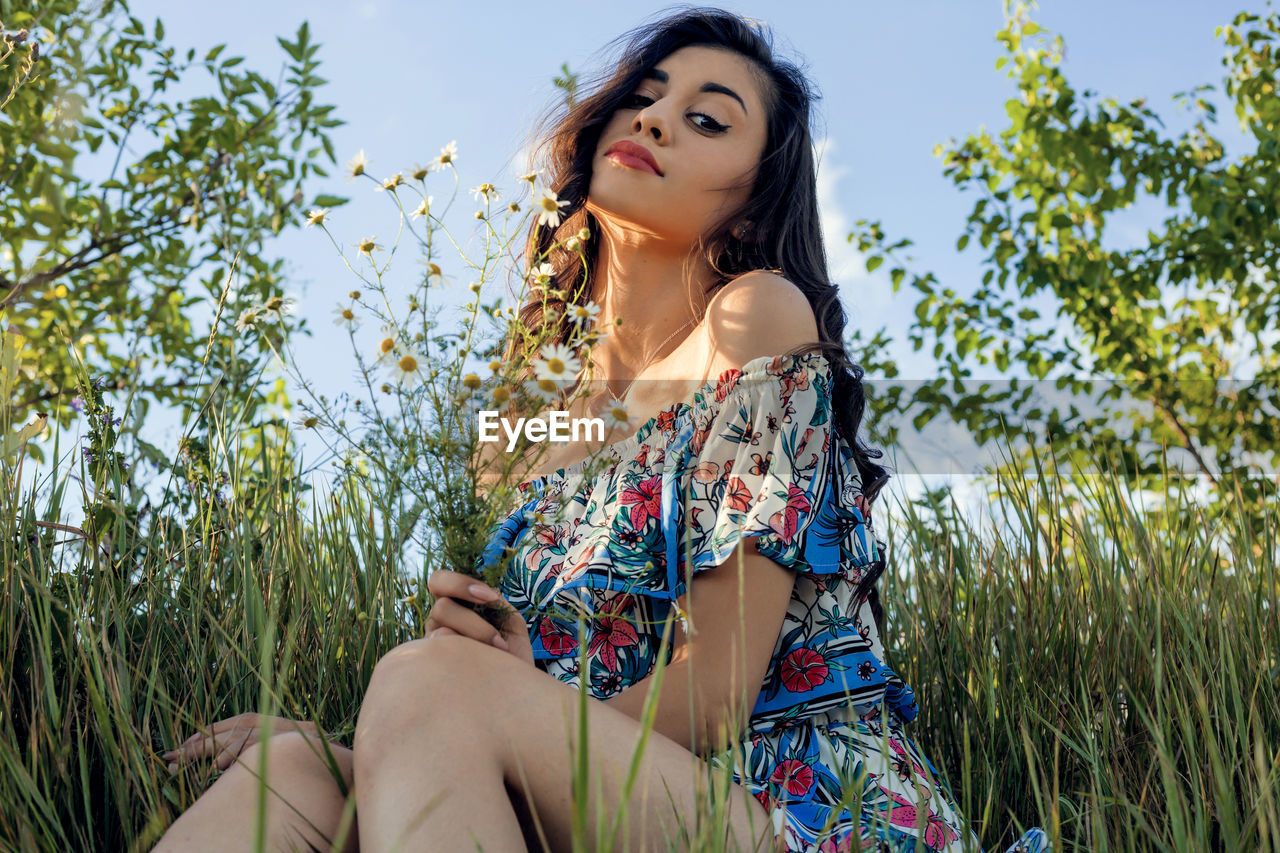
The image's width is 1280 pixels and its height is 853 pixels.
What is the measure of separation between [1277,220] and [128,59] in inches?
175

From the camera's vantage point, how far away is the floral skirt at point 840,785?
1.51m

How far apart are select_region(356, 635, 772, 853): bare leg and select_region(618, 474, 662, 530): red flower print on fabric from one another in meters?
0.52

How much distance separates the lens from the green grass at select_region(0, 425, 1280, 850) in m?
1.63

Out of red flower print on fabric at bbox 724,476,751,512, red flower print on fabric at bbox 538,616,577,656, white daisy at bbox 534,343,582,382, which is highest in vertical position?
white daisy at bbox 534,343,582,382

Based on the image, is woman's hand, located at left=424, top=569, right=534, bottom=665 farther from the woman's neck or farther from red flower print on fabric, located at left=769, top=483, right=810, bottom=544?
the woman's neck

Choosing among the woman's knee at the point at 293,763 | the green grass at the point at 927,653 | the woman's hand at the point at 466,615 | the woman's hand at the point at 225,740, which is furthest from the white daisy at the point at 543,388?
the woman's hand at the point at 225,740

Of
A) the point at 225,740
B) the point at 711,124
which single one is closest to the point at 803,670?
the point at 225,740

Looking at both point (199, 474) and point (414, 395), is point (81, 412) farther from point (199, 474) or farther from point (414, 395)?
point (414, 395)

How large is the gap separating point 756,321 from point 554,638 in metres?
0.69

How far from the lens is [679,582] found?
1.83 meters

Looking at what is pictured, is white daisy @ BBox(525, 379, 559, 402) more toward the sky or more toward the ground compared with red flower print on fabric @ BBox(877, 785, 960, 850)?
more toward the sky

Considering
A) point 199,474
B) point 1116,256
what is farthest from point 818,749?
point 1116,256

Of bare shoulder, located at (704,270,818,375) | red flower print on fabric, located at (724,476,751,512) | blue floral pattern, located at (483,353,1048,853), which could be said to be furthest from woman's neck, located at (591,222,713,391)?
red flower print on fabric, located at (724,476,751,512)

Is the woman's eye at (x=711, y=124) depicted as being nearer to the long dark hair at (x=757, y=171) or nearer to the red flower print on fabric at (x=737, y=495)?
the long dark hair at (x=757, y=171)
